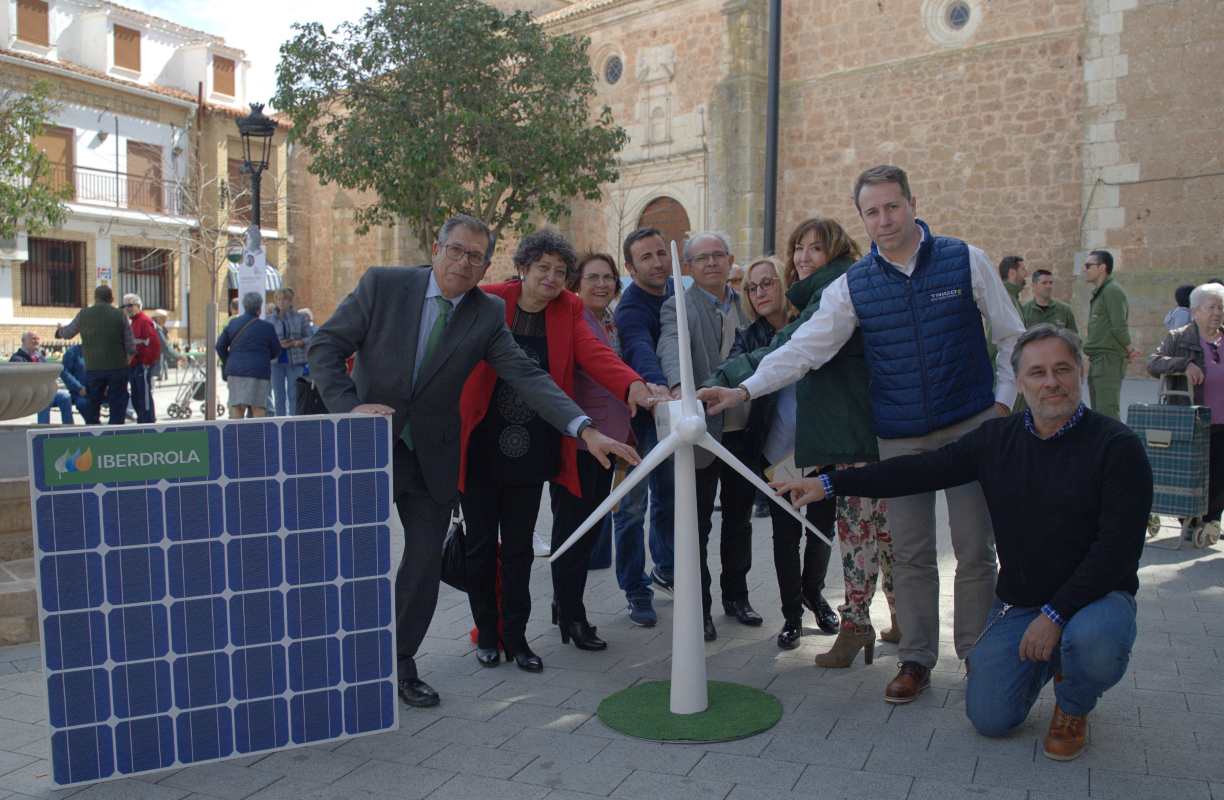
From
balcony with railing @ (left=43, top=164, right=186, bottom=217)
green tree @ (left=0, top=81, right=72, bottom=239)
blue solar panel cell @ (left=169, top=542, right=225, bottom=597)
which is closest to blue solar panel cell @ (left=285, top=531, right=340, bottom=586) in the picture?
blue solar panel cell @ (left=169, top=542, right=225, bottom=597)

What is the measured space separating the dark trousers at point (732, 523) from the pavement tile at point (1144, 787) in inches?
83.6

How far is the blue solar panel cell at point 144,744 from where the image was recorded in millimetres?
3232

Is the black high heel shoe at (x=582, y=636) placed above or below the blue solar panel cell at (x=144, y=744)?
below

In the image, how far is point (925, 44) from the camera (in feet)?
61.7

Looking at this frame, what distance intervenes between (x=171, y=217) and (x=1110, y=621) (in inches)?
1457

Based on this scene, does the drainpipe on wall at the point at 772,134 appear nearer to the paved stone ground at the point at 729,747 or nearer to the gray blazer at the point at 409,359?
the paved stone ground at the point at 729,747

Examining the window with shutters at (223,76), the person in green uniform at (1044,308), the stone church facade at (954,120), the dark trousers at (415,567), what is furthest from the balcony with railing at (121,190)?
the dark trousers at (415,567)

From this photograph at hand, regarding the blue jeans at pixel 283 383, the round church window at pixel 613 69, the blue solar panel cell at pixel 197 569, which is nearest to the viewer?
the blue solar panel cell at pixel 197 569

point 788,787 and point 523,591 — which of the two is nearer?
point 788,787

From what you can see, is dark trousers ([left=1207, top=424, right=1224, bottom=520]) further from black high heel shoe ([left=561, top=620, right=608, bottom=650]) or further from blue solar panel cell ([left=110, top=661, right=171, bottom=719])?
blue solar panel cell ([left=110, top=661, right=171, bottom=719])

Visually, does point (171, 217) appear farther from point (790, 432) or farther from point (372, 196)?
point (790, 432)

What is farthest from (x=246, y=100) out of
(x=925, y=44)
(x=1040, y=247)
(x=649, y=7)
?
(x=1040, y=247)

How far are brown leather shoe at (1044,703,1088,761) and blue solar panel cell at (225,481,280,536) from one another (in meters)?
2.62

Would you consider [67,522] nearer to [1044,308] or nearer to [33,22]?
[1044,308]
